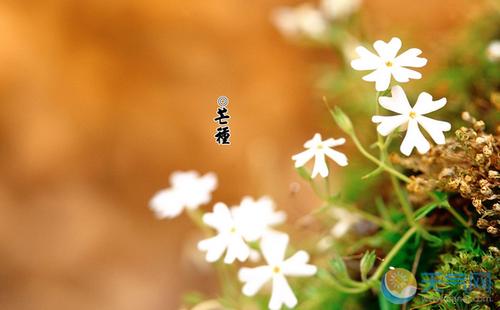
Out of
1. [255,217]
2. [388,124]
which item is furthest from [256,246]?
[388,124]

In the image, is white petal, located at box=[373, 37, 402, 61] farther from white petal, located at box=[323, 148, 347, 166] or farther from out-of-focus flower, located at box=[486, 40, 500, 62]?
out-of-focus flower, located at box=[486, 40, 500, 62]

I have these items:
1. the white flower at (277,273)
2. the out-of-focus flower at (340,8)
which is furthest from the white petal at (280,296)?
the out-of-focus flower at (340,8)

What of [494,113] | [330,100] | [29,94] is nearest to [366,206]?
[494,113]

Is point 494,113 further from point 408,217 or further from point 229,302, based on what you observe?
point 229,302

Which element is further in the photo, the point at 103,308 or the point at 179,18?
the point at 179,18

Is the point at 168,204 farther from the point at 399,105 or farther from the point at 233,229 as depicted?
the point at 399,105

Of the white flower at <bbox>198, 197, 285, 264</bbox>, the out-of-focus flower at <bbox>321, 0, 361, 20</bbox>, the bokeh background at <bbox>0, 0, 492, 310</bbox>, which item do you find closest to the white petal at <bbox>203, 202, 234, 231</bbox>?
the white flower at <bbox>198, 197, 285, 264</bbox>

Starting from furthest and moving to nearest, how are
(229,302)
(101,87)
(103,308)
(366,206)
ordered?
(101,87) → (103,308) → (366,206) → (229,302)

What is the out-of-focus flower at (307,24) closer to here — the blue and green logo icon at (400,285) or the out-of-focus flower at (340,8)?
the out-of-focus flower at (340,8)
